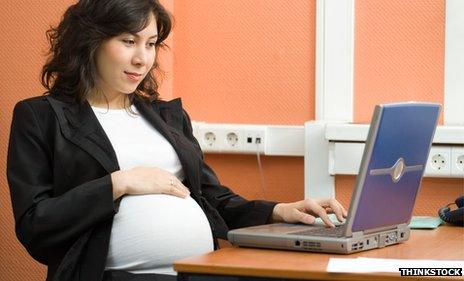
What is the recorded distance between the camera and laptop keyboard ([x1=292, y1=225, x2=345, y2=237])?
1.97 m

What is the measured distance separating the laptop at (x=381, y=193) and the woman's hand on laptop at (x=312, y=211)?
6cm

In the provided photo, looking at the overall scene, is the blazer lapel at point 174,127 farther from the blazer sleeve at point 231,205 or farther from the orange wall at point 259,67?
the orange wall at point 259,67

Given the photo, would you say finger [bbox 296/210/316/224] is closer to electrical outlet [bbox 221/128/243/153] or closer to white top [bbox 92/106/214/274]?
white top [bbox 92/106/214/274]

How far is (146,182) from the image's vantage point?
2238 mm

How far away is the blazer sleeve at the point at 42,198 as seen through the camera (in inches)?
85.3

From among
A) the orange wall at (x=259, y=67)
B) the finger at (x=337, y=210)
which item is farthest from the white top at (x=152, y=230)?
the orange wall at (x=259, y=67)

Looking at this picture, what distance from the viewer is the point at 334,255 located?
6.23 ft

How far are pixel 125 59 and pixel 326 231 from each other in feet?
2.43

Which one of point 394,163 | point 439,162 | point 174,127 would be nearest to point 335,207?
point 394,163

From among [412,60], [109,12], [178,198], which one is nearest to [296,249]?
[178,198]

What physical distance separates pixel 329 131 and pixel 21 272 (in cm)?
116

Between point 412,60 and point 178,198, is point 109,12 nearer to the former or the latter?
point 178,198

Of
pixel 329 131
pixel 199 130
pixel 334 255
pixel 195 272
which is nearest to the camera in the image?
pixel 195 272

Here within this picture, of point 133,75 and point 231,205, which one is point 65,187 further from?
point 231,205
